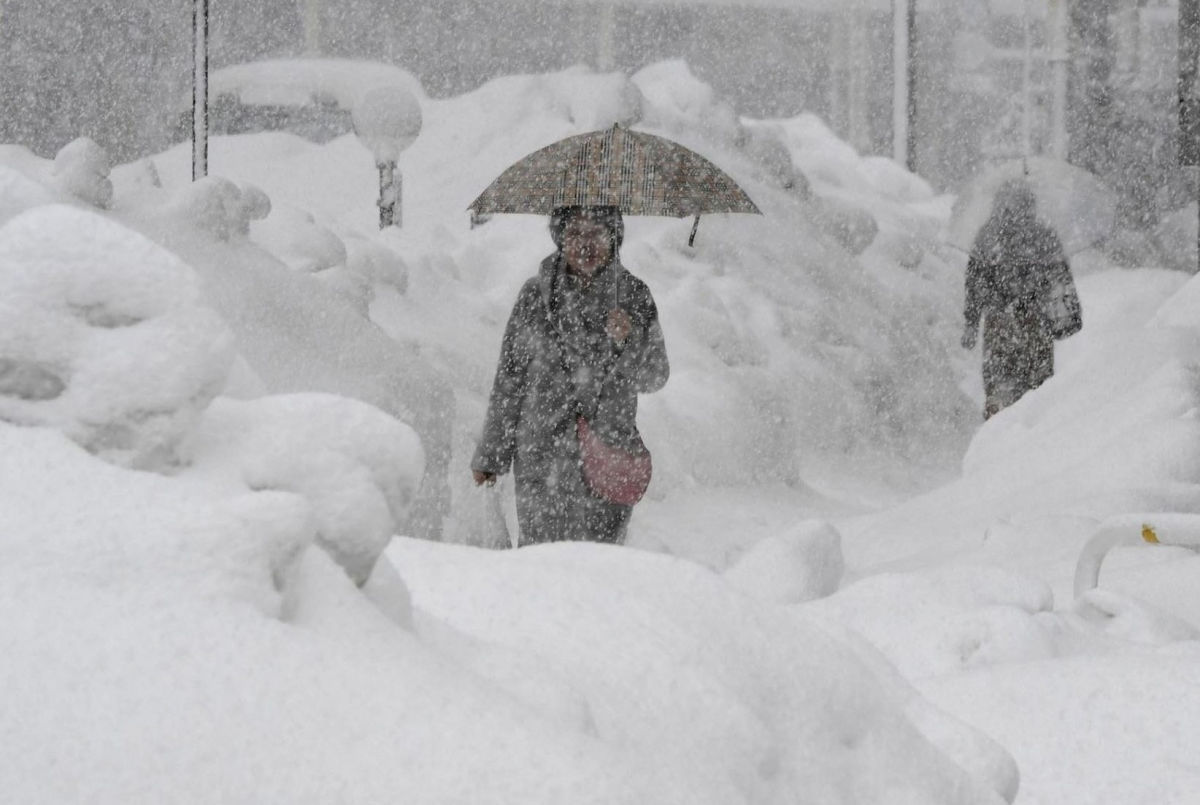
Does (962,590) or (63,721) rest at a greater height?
(63,721)

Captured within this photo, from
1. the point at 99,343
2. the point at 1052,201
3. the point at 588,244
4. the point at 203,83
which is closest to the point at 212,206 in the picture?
the point at 588,244

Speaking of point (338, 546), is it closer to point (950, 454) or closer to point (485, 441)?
point (485, 441)

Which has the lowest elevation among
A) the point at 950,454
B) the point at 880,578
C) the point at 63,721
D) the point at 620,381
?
the point at 950,454

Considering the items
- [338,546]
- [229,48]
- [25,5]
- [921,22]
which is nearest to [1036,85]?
[921,22]

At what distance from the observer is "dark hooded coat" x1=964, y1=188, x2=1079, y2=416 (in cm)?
827

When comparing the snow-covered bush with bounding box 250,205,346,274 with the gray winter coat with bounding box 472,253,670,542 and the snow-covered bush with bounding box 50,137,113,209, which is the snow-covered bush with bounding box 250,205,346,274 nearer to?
the snow-covered bush with bounding box 50,137,113,209

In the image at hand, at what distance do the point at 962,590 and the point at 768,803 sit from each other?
2.09 meters

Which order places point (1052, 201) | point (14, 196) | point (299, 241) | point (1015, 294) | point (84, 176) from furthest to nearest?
point (1052, 201), point (1015, 294), point (299, 241), point (84, 176), point (14, 196)

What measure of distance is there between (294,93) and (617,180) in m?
10.7

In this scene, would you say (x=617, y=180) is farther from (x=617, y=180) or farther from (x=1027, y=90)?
(x=1027, y=90)

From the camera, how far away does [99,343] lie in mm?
1461

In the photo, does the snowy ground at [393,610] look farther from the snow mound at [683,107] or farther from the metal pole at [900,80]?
the metal pole at [900,80]

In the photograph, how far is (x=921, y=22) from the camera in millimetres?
18719

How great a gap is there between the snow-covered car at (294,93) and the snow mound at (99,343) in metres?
13.7
